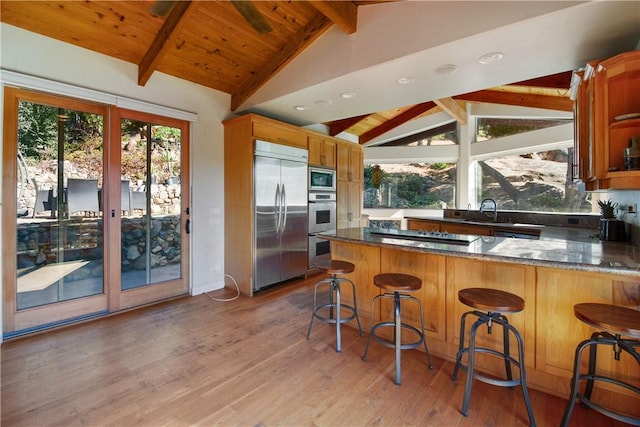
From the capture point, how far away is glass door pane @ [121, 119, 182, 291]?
3365 mm

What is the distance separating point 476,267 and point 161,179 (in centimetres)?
357

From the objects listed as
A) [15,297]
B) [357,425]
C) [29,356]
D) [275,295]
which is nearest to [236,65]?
[275,295]

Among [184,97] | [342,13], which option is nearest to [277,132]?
[184,97]

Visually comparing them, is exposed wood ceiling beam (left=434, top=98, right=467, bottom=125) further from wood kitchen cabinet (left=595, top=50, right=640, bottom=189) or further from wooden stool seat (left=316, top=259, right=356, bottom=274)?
wooden stool seat (left=316, top=259, right=356, bottom=274)

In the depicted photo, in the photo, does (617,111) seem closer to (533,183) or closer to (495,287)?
(495,287)

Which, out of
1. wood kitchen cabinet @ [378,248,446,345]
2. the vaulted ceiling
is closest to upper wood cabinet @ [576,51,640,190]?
the vaulted ceiling

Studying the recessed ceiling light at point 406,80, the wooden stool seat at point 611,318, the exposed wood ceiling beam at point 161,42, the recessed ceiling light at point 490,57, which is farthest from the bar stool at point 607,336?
the exposed wood ceiling beam at point 161,42

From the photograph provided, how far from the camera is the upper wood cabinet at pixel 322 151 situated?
15.5 feet

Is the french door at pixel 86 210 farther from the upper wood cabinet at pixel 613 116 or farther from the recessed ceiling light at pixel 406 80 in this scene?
the upper wood cabinet at pixel 613 116

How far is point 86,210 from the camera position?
308 centimetres

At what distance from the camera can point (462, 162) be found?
6203 millimetres

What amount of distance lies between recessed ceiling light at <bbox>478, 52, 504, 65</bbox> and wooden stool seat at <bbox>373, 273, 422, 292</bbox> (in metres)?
1.95

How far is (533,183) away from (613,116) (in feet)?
12.3

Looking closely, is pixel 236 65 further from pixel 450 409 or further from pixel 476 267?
pixel 450 409
